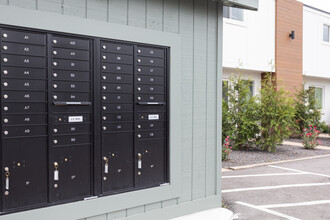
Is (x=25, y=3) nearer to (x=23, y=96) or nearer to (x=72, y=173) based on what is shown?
(x=23, y=96)

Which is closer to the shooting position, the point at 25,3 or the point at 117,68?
the point at 25,3

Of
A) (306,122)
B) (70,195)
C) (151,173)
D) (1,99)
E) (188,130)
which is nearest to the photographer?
(1,99)

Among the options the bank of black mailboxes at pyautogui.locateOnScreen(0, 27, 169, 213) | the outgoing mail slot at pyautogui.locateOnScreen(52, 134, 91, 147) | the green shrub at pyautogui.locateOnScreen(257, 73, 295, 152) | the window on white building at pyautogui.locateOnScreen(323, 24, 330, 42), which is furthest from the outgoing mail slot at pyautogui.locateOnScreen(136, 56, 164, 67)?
the window on white building at pyautogui.locateOnScreen(323, 24, 330, 42)

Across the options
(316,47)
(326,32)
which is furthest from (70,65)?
(326,32)

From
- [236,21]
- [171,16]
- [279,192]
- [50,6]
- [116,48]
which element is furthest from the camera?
[236,21]

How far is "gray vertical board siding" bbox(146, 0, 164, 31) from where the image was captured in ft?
10.8

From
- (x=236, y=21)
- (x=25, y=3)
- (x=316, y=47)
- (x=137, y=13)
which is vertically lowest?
(x=25, y=3)

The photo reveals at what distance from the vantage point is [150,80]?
3303 mm

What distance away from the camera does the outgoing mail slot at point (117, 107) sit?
2.99m

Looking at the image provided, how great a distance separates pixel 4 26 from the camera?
243 centimetres

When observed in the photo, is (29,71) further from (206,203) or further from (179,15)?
(206,203)

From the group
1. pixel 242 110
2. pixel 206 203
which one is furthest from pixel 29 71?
pixel 242 110

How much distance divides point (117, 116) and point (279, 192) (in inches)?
129

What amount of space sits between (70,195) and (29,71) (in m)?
1.11
